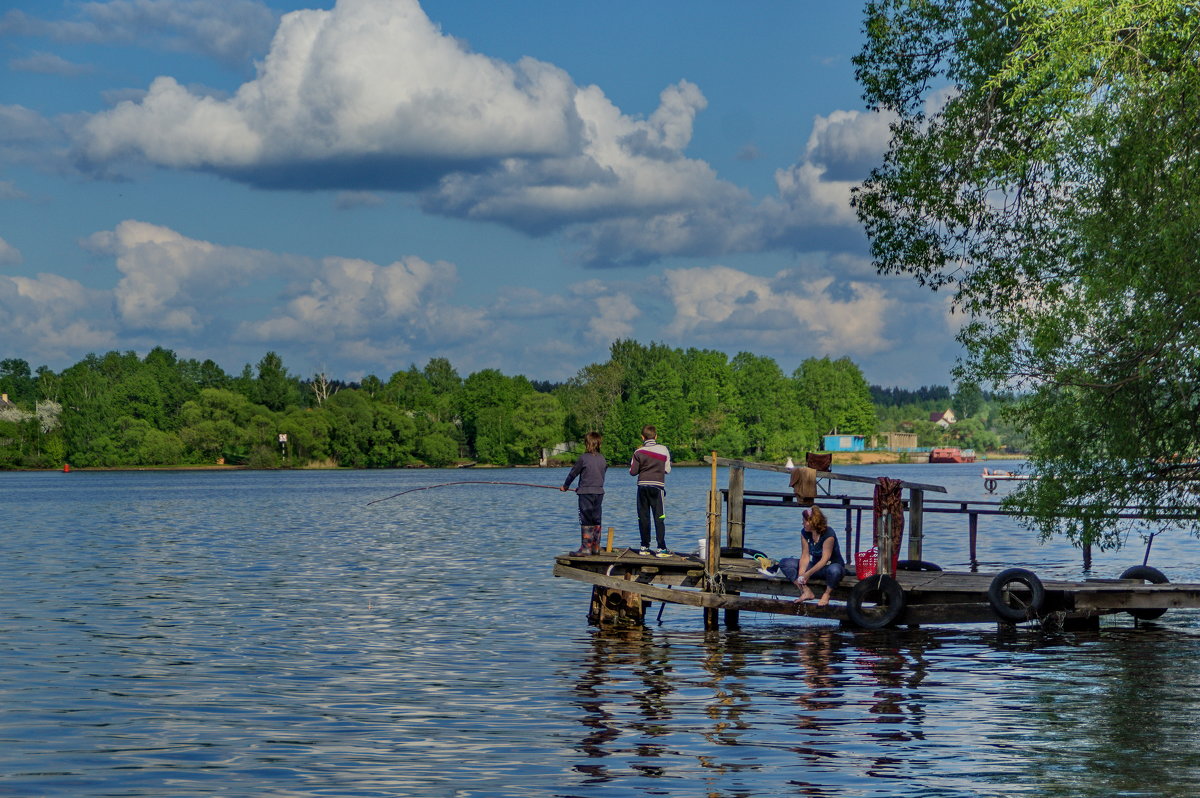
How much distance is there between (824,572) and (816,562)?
0.23m

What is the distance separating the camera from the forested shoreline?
162 meters

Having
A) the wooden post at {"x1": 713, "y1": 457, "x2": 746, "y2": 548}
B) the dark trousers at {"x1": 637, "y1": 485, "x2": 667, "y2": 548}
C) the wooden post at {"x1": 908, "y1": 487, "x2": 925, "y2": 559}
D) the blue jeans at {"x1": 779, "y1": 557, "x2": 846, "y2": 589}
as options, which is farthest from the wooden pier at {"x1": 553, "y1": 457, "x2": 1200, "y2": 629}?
the wooden post at {"x1": 908, "y1": 487, "x2": 925, "y2": 559}

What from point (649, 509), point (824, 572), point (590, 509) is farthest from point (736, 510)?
point (590, 509)

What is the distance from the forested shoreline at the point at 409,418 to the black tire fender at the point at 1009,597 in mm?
139651

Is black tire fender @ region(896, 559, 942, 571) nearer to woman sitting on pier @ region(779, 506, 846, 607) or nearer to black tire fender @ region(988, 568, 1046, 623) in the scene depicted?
black tire fender @ region(988, 568, 1046, 623)

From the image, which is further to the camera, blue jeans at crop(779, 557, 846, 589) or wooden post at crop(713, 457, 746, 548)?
wooden post at crop(713, 457, 746, 548)

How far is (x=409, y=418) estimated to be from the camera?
543 feet

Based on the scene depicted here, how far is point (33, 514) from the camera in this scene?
70062mm

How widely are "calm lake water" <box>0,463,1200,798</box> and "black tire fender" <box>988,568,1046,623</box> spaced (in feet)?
1.73

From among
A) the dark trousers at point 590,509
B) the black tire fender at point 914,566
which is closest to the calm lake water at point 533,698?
the black tire fender at point 914,566

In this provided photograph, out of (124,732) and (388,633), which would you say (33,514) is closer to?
(388,633)

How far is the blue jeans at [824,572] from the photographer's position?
821 inches

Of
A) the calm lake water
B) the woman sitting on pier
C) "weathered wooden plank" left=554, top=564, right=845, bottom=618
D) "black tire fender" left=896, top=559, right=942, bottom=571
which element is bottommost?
the calm lake water

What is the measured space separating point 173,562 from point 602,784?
30.0 m
